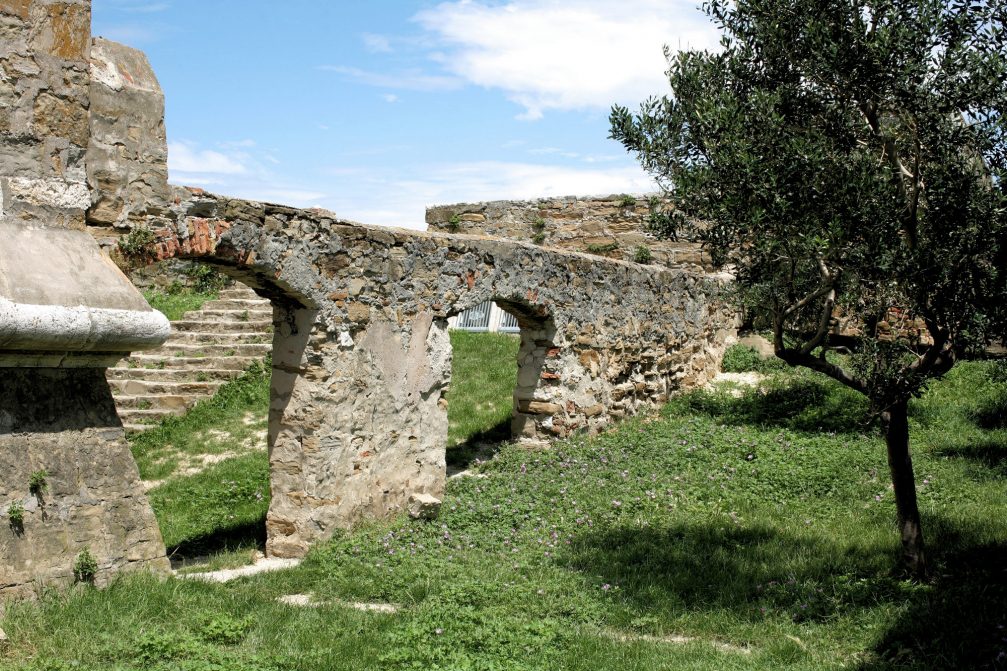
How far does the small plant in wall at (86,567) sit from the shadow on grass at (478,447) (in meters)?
4.69

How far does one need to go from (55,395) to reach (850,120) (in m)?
5.63

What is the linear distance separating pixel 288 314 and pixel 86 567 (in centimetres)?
268

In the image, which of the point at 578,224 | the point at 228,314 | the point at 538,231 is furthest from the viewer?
the point at 538,231

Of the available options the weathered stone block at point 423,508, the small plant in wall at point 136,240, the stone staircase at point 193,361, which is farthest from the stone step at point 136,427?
the small plant in wall at point 136,240

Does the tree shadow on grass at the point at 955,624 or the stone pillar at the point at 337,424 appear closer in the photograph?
the tree shadow on grass at the point at 955,624

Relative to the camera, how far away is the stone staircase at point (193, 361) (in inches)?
488

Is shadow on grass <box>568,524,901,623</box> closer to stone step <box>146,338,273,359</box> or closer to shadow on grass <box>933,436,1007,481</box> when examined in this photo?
shadow on grass <box>933,436,1007,481</box>

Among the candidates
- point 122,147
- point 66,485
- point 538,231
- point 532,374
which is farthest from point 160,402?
point 538,231

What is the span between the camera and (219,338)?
1380cm

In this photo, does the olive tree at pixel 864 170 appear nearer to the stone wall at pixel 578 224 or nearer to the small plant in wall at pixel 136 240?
the small plant in wall at pixel 136 240

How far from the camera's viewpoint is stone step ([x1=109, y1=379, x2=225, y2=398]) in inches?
496

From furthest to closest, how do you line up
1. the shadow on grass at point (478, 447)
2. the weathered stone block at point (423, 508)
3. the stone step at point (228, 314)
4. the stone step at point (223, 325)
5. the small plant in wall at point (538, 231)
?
the small plant in wall at point (538, 231) < the stone step at point (228, 314) < the stone step at point (223, 325) < the shadow on grass at point (478, 447) < the weathered stone block at point (423, 508)

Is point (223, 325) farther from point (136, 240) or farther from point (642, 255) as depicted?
point (136, 240)

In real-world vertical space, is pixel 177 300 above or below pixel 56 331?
below
